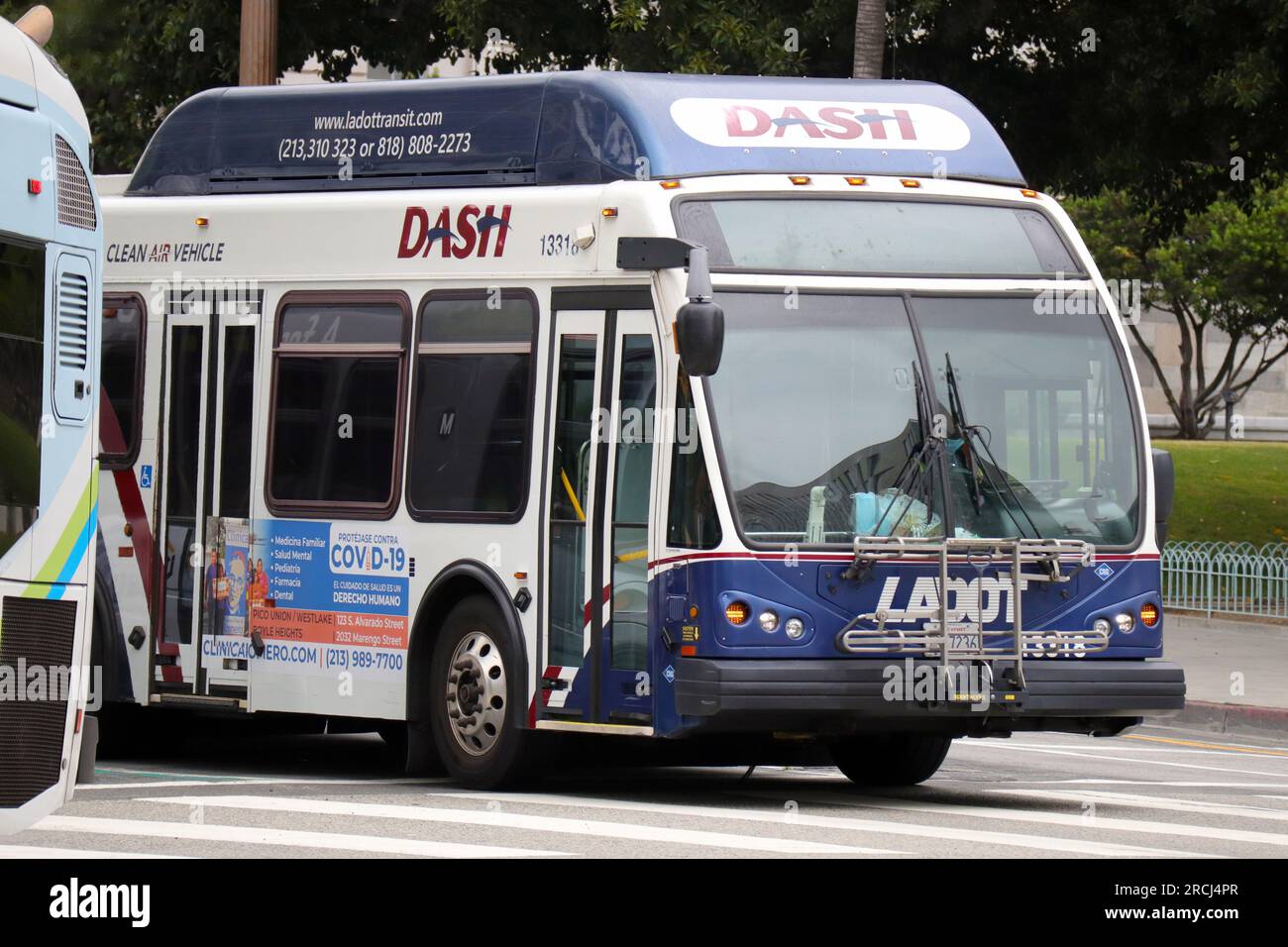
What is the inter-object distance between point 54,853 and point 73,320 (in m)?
2.09

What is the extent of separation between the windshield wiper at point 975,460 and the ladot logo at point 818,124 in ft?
4.72

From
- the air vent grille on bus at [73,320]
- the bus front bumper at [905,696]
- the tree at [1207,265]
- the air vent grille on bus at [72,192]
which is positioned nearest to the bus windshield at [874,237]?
the bus front bumper at [905,696]

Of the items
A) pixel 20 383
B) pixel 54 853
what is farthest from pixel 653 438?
pixel 54 853

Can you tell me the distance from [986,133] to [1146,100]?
40.1 ft

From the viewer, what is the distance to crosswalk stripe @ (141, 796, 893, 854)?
9.98 m

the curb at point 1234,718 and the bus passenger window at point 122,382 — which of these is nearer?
the bus passenger window at point 122,382

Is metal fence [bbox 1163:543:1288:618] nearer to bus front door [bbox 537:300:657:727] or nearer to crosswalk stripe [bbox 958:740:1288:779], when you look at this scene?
crosswalk stripe [bbox 958:740:1288:779]

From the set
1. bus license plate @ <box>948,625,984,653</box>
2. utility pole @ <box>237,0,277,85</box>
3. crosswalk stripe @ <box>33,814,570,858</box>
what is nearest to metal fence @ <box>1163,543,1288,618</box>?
utility pole @ <box>237,0,277,85</box>

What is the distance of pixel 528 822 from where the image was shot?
10.7 metres

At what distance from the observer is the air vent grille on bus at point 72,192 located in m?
9.38

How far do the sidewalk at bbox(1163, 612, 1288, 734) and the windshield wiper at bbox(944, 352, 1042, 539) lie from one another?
5.27 metres

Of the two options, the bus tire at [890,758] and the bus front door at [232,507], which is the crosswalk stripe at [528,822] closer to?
the bus front door at [232,507]

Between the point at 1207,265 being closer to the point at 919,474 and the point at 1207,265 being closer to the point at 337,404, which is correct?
the point at 337,404

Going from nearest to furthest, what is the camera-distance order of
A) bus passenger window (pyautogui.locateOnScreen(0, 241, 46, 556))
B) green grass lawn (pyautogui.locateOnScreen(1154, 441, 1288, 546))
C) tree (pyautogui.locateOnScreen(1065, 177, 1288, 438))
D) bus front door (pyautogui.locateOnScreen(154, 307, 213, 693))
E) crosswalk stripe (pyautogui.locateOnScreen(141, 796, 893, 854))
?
bus passenger window (pyautogui.locateOnScreen(0, 241, 46, 556)), crosswalk stripe (pyautogui.locateOnScreen(141, 796, 893, 854)), bus front door (pyautogui.locateOnScreen(154, 307, 213, 693)), green grass lawn (pyautogui.locateOnScreen(1154, 441, 1288, 546)), tree (pyautogui.locateOnScreen(1065, 177, 1288, 438))
